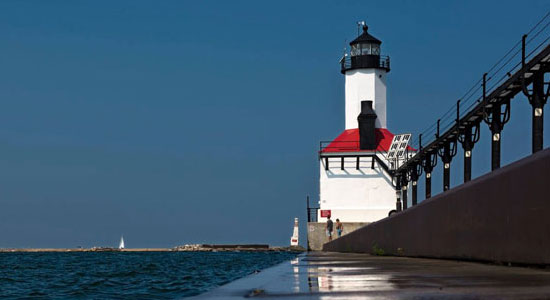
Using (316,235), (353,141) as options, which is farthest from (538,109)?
A: (353,141)

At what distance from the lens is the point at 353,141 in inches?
2297

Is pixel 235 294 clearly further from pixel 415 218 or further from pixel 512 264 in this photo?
pixel 415 218

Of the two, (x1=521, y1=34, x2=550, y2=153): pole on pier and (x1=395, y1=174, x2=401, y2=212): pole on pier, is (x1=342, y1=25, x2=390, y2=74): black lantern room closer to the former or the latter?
(x1=395, y1=174, x2=401, y2=212): pole on pier

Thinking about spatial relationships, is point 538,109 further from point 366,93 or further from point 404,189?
point 366,93

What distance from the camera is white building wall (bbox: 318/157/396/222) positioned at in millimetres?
55438

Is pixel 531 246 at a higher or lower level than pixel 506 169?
lower

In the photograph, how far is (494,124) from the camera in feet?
93.5

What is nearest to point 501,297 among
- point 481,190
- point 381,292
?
point 381,292

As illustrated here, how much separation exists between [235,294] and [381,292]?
86cm

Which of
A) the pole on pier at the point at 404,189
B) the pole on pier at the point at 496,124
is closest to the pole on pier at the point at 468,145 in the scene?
the pole on pier at the point at 496,124

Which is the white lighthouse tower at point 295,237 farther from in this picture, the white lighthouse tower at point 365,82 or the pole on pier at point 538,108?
the pole on pier at point 538,108

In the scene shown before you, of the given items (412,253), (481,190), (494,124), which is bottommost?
(412,253)

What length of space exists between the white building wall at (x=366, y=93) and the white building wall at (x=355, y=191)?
4.34m

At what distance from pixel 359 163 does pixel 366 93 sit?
6.04 meters
